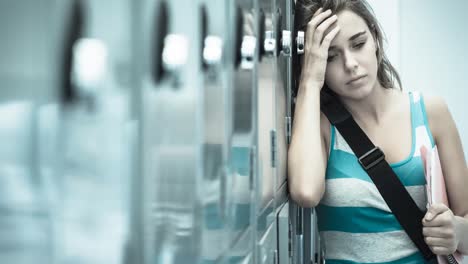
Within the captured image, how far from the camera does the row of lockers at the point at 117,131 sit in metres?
0.20

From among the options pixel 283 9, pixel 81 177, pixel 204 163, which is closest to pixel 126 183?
pixel 81 177

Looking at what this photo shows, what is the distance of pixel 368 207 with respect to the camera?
1.11m

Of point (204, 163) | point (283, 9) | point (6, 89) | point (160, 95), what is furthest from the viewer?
point (283, 9)

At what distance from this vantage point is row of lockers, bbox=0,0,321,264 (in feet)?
0.65

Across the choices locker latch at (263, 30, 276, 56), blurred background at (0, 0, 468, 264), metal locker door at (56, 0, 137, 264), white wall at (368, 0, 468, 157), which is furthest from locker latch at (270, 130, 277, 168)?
white wall at (368, 0, 468, 157)

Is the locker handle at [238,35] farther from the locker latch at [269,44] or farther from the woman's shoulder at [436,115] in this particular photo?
the woman's shoulder at [436,115]

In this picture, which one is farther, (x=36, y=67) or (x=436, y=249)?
(x=436, y=249)

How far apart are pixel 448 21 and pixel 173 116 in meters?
2.90

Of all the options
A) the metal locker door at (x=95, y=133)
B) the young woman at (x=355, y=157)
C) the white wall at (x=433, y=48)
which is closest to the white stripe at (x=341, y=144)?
the young woman at (x=355, y=157)

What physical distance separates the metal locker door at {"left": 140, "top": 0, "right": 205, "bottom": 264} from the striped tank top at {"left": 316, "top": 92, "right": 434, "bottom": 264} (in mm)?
759

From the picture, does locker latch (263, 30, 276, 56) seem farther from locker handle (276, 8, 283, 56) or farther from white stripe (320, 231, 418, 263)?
white stripe (320, 231, 418, 263)

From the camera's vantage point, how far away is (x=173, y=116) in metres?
0.34

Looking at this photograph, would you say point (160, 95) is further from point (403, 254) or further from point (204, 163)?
point (403, 254)

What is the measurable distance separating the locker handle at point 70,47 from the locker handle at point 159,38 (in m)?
0.07
